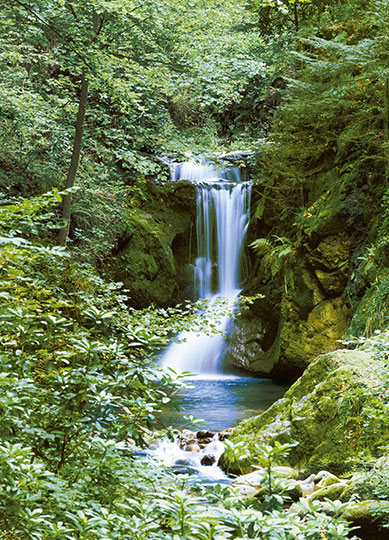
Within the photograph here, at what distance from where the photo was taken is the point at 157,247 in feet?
44.2

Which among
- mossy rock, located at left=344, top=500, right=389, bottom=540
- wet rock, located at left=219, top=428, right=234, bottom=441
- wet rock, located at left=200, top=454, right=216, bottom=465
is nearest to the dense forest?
mossy rock, located at left=344, top=500, right=389, bottom=540

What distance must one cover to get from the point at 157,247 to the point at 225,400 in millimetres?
5368

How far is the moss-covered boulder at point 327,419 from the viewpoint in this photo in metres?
4.71

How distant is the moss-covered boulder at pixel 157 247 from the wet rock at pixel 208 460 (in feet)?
22.6

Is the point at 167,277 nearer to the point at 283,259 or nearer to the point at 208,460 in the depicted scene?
the point at 283,259

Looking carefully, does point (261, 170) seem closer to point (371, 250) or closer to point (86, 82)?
point (371, 250)

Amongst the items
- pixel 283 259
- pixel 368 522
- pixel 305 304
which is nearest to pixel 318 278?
pixel 305 304

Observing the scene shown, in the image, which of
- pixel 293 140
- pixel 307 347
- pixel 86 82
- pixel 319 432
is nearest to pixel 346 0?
pixel 293 140

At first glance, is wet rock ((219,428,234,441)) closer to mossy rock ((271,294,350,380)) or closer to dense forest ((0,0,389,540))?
dense forest ((0,0,389,540))

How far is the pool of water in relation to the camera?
26.6 feet

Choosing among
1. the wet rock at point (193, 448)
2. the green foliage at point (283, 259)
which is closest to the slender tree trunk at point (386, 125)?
the green foliage at point (283, 259)

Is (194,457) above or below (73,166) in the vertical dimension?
below

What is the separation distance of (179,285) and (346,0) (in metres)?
8.62

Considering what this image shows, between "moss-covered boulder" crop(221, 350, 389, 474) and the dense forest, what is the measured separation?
0.08ft
